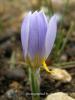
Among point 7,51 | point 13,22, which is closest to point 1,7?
point 13,22

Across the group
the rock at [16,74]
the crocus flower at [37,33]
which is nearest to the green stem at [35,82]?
the crocus flower at [37,33]

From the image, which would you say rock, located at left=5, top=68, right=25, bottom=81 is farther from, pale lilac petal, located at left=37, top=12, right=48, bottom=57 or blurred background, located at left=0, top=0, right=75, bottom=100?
pale lilac petal, located at left=37, top=12, right=48, bottom=57

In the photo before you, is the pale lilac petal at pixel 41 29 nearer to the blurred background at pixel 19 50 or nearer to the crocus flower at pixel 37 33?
the crocus flower at pixel 37 33

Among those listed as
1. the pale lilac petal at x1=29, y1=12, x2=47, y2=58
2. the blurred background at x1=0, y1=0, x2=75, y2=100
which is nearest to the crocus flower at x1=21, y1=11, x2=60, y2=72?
the pale lilac petal at x1=29, y1=12, x2=47, y2=58

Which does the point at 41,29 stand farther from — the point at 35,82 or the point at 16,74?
the point at 16,74

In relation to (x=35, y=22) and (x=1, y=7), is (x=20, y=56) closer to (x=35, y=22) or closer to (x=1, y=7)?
(x=35, y=22)

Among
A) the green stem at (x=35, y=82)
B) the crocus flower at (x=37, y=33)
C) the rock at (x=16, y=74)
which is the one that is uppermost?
the crocus flower at (x=37, y=33)

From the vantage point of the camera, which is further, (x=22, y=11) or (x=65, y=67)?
(x=22, y=11)

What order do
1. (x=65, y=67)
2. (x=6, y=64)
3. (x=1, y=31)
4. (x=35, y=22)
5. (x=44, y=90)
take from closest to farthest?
1. (x=35, y=22)
2. (x=44, y=90)
3. (x=65, y=67)
4. (x=6, y=64)
5. (x=1, y=31)
